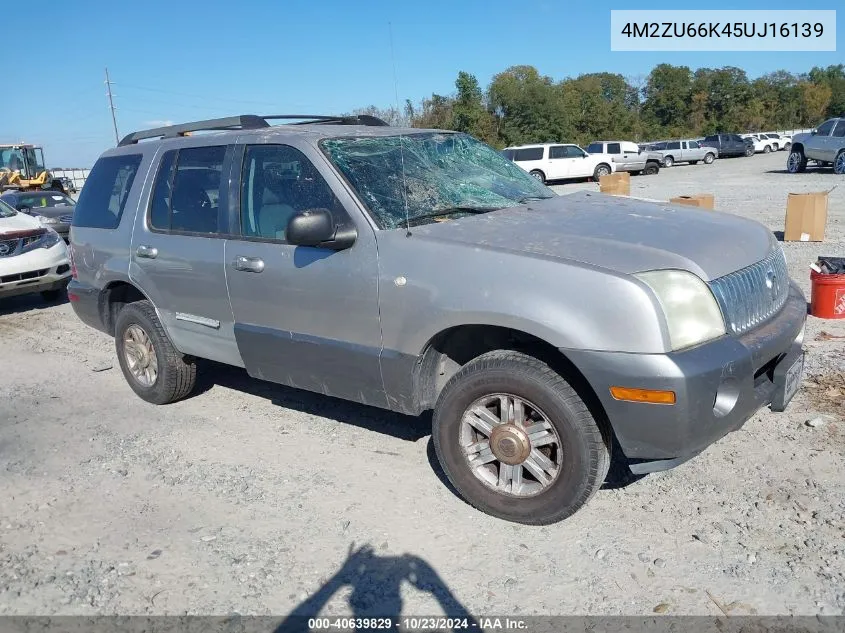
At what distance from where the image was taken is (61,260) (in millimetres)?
9445

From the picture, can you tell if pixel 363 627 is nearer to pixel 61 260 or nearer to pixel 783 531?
pixel 783 531

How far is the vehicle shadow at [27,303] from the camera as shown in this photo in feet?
32.3

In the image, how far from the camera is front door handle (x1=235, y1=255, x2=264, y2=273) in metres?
4.27

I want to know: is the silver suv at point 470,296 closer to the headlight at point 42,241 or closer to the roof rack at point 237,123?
the roof rack at point 237,123

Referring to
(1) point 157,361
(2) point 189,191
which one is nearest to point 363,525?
(1) point 157,361

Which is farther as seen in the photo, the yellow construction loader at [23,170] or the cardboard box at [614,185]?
the yellow construction loader at [23,170]

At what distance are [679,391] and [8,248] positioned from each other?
28.4 feet

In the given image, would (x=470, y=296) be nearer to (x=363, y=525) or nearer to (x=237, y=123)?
(x=363, y=525)

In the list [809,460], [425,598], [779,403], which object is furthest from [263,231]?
[809,460]

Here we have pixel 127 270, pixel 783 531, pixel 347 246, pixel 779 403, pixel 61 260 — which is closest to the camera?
pixel 783 531

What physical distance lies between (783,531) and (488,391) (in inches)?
58.4

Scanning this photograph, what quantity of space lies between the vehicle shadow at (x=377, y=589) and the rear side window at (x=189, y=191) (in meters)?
2.35

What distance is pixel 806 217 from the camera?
35.8 feet

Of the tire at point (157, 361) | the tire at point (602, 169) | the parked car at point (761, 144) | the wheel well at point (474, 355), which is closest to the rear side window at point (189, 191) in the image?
the tire at point (157, 361)
